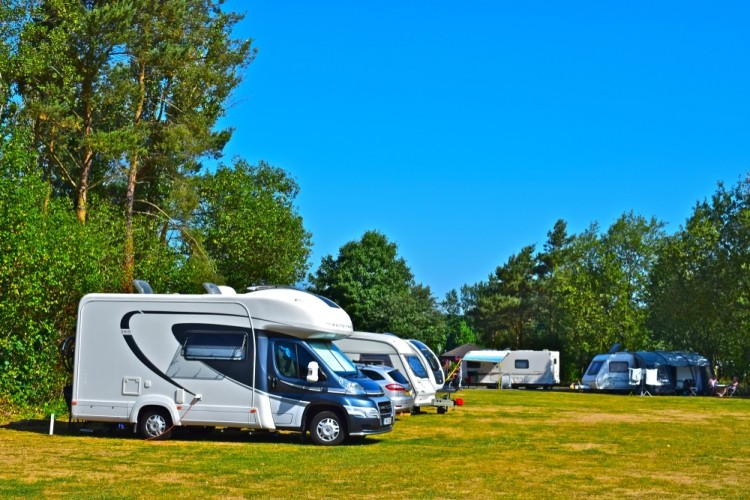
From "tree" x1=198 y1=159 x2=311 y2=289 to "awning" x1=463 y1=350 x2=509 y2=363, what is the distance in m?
11.6

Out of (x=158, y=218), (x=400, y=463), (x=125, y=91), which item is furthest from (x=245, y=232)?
(x=400, y=463)

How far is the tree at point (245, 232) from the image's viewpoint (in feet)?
151

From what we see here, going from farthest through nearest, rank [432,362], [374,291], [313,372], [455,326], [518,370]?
[455,326] < [374,291] < [518,370] < [432,362] < [313,372]

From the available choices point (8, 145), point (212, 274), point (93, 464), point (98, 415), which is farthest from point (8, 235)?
point (212, 274)

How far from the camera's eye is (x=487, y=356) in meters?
55.3

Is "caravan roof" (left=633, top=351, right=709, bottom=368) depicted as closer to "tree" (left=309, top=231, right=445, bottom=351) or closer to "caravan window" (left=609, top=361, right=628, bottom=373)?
"caravan window" (left=609, top=361, right=628, bottom=373)

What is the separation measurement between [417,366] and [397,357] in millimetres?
974

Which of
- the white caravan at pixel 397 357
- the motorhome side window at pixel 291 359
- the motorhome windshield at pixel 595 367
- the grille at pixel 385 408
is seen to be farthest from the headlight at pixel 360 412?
the motorhome windshield at pixel 595 367

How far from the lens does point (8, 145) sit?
21781 millimetres

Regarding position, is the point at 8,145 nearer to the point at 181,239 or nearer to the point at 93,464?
the point at 93,464

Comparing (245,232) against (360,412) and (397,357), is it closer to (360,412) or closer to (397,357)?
(397,357)

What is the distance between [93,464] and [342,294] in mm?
55390

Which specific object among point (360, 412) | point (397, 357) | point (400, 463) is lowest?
point (400, 463)

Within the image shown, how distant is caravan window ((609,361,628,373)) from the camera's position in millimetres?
46656
